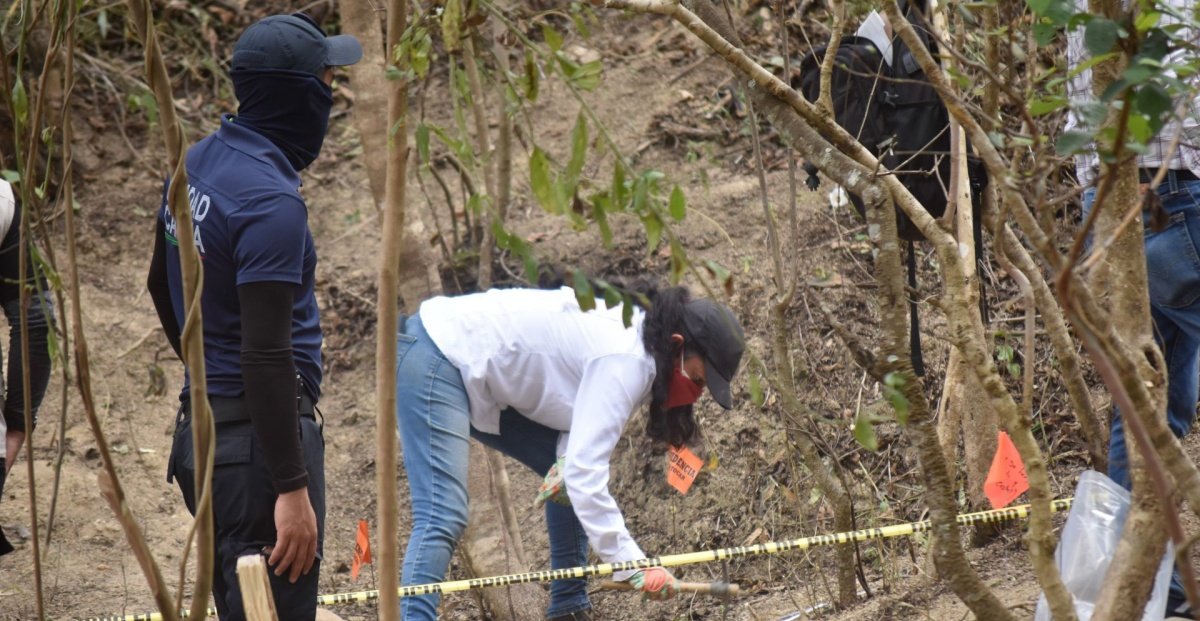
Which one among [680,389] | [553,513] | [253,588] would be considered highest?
[253,588]

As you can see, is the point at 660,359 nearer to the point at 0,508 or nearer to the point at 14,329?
the point at 14,329

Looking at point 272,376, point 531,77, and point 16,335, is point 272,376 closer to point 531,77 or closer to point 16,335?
point 531,77

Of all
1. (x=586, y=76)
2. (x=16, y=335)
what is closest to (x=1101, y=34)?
(x=586, y=76)

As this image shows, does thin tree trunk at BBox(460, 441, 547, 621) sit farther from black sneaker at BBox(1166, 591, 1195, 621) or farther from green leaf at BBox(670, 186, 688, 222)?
green leaf at BBox(670, 186, 688, 222)

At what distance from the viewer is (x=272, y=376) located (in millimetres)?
2301

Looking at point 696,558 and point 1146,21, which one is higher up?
point 1146,21

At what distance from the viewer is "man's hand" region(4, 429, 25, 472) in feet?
10.1

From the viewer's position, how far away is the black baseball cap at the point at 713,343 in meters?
3.49

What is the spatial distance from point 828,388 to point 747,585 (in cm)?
113

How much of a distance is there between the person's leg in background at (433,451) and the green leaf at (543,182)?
1973 millimetres

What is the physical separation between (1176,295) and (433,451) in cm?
208

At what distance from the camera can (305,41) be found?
8.41ft

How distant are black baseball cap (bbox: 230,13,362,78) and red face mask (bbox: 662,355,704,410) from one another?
1.43m

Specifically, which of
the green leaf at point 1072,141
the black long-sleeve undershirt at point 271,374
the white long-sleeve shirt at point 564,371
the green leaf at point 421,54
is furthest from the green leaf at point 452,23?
the white long-sleeve shirt at point 564,371
